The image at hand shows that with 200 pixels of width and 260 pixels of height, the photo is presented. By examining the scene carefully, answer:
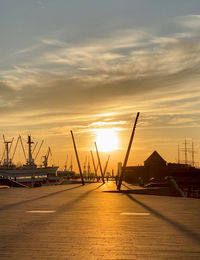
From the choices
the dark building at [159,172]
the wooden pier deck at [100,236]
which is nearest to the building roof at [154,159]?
the dark building at [159,172]

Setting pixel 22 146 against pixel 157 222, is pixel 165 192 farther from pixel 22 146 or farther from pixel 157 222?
pixel 22 146

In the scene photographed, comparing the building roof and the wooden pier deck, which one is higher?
the building roof

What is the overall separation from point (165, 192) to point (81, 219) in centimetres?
2831

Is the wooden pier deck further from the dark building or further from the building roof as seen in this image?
the building roof

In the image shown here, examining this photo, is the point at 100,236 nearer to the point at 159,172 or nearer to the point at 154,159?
the point at 159,172

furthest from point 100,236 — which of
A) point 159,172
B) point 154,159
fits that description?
point 154,159

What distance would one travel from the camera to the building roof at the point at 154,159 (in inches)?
5589

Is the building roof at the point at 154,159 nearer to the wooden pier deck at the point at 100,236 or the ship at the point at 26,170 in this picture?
the ship at the point at 26,170

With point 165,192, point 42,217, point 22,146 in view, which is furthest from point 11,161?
point 42,217

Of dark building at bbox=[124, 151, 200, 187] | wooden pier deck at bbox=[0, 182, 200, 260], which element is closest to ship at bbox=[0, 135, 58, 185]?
dark building at bbox=[124, 151, 200, 187]

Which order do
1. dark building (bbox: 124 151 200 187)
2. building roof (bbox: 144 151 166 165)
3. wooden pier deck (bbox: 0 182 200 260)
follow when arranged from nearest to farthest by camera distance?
wooden pier deck (bbox: 0 182 200 260), dark building (bbox: 124 151 200 187), building roof (bbox: 144 151 166 165)

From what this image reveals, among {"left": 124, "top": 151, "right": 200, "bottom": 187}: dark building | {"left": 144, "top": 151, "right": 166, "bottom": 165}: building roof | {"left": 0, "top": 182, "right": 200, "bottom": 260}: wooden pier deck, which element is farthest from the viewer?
{"left": 144, "top": 151, "right": 166, "bottom": 165}: building roof

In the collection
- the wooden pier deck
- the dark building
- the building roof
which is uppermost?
the building roof

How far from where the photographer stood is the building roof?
142 metres
